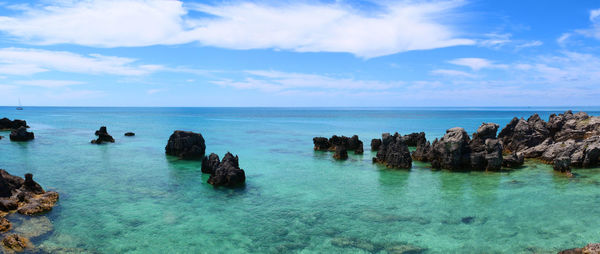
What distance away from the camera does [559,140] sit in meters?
43.5

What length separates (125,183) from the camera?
2814cm

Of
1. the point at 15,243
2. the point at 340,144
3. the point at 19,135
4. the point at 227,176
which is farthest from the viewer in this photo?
the point at 19,135

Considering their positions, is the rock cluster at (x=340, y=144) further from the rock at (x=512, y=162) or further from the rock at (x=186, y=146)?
the rock at (x=512, y=162)

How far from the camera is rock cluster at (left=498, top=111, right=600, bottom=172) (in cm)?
3203

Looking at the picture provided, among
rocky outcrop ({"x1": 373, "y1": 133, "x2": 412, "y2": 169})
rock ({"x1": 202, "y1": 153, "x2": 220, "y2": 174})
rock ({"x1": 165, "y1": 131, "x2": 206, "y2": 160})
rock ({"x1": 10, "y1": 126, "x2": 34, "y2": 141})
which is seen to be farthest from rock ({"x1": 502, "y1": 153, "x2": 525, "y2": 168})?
rock ({"x1": 10, "y1": 126, "x2": 34, "y2": 141})

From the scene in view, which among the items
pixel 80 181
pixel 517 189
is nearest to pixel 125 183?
pixel 80 181

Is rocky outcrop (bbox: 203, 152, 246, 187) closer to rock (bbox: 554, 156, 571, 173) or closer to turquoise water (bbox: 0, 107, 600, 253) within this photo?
turquoise water (bbox: 0, 107, 600, 253)

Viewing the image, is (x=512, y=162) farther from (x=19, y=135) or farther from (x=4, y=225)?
(x=19, y=135)

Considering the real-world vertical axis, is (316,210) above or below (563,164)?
below

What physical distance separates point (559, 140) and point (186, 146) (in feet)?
142

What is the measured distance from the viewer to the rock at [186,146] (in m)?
40.4

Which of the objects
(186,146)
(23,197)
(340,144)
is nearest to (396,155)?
(340,144)

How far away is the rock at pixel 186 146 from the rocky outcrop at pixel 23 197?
17.2 metres

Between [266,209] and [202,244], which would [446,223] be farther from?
[202,244]
